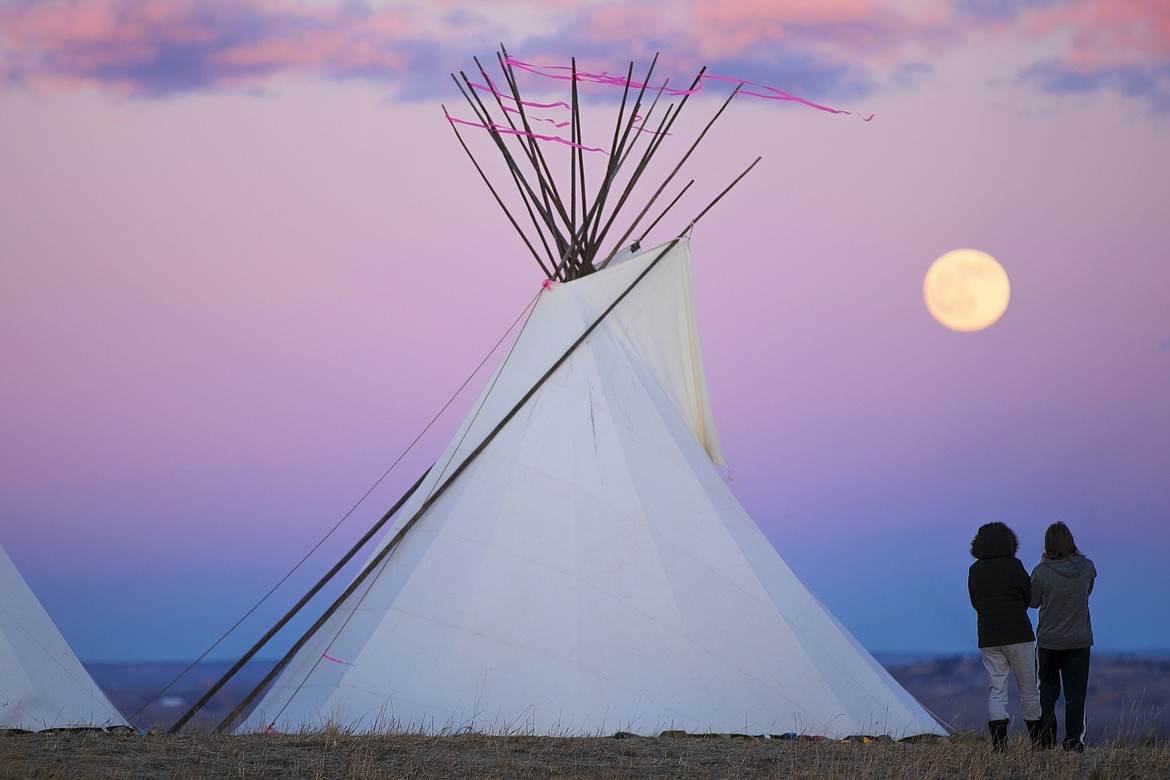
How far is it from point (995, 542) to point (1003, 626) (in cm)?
38

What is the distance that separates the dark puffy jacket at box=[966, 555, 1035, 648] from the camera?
6.04 m

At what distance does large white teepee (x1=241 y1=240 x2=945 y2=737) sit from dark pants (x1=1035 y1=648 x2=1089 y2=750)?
3.55 feet

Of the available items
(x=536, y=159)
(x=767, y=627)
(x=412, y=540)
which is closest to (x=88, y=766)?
(x=412, y=540)

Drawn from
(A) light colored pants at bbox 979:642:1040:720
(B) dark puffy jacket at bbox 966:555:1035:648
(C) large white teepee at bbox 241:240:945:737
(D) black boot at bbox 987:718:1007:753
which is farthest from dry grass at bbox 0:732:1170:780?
(C) large white teepee at bbox 241:240:945:737

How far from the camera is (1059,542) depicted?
20.1 feet

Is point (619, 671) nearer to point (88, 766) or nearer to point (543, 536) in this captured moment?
point (543, 536)

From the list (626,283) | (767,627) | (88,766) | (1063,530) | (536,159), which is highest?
(536,159)

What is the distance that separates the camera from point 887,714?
23.7 ft

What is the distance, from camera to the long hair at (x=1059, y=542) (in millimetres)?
6094

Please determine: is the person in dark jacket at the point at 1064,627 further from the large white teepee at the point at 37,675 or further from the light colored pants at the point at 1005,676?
the large white teepee at the point at 37,675

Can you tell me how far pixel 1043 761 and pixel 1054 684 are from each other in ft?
2.31

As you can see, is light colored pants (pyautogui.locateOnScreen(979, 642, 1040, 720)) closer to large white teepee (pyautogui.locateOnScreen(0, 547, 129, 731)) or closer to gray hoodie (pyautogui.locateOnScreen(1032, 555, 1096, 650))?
gray hoodie (pyautogui.locateOnScreen(1032, 555, 1096, 650))

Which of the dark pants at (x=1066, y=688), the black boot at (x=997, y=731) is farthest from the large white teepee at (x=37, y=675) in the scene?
the dark pants at (x=1066, y=688)

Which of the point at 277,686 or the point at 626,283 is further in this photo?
the point at 626,283
